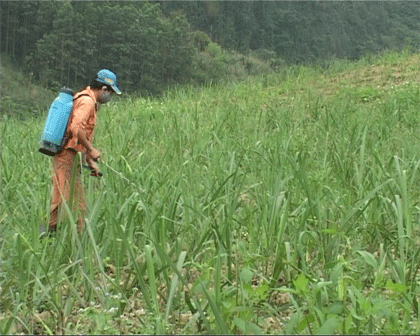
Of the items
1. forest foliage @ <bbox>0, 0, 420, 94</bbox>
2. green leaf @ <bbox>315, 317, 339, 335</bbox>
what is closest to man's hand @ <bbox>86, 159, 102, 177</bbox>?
green leaf @ <bbox>315, 317, 339, 335</bbox>

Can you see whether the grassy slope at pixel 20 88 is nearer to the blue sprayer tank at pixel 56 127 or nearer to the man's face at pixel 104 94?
the man's face at pixel 104 94

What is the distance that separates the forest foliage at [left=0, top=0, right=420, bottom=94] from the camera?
102ft

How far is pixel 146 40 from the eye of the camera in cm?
3225

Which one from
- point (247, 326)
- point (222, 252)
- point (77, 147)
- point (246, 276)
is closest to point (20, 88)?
point (77, 147)

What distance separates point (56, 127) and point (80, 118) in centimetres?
15

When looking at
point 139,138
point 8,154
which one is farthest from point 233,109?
point 8,154

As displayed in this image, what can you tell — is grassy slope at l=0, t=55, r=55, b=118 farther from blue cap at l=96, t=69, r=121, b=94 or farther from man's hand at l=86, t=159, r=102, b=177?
man's hand at l=86, t=159, r=102, b=177

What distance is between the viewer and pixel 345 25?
128 ft

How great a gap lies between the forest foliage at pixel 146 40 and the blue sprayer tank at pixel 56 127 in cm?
2224

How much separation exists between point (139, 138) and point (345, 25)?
3436cm

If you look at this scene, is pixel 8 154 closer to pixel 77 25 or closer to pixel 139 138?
pixel 139 138

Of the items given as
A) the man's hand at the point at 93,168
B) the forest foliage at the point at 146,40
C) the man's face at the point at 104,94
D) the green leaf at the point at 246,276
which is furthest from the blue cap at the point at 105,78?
the forest foliage at the point at 146,40

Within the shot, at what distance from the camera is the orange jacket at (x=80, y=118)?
13.3ft

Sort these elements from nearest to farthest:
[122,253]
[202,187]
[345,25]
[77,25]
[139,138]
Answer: [122,253], [202,187], [139,138], [77,25], [345,25]
